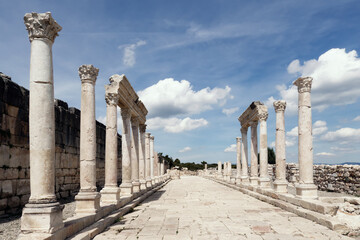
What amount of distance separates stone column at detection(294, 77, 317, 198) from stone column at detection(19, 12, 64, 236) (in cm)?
879

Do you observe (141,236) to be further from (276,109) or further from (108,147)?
(276,109)

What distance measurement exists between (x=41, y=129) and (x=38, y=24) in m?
2.15

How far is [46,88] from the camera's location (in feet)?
21.5

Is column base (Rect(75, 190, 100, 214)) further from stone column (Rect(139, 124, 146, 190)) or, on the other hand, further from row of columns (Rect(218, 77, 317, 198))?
stone column (Rect(139, 124, 146, 190))

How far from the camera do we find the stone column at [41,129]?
6.10m

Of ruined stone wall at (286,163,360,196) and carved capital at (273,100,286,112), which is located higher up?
carved capital at (273,100,286,112)

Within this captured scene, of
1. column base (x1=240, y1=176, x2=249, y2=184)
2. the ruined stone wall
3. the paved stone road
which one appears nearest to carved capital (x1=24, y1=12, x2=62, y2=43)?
the paved stone road

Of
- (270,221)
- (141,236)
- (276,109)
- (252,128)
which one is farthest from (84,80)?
(252,128)

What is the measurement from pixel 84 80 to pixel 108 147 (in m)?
3.68

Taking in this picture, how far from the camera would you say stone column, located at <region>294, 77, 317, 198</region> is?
1184 cm

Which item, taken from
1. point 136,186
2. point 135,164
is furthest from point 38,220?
point 135,164

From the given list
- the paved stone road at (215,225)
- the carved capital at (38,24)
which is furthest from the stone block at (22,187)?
the carved capital at (38,24)

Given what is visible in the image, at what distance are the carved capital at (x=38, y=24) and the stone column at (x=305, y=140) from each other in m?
9.28

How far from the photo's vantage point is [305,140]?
1213cm
